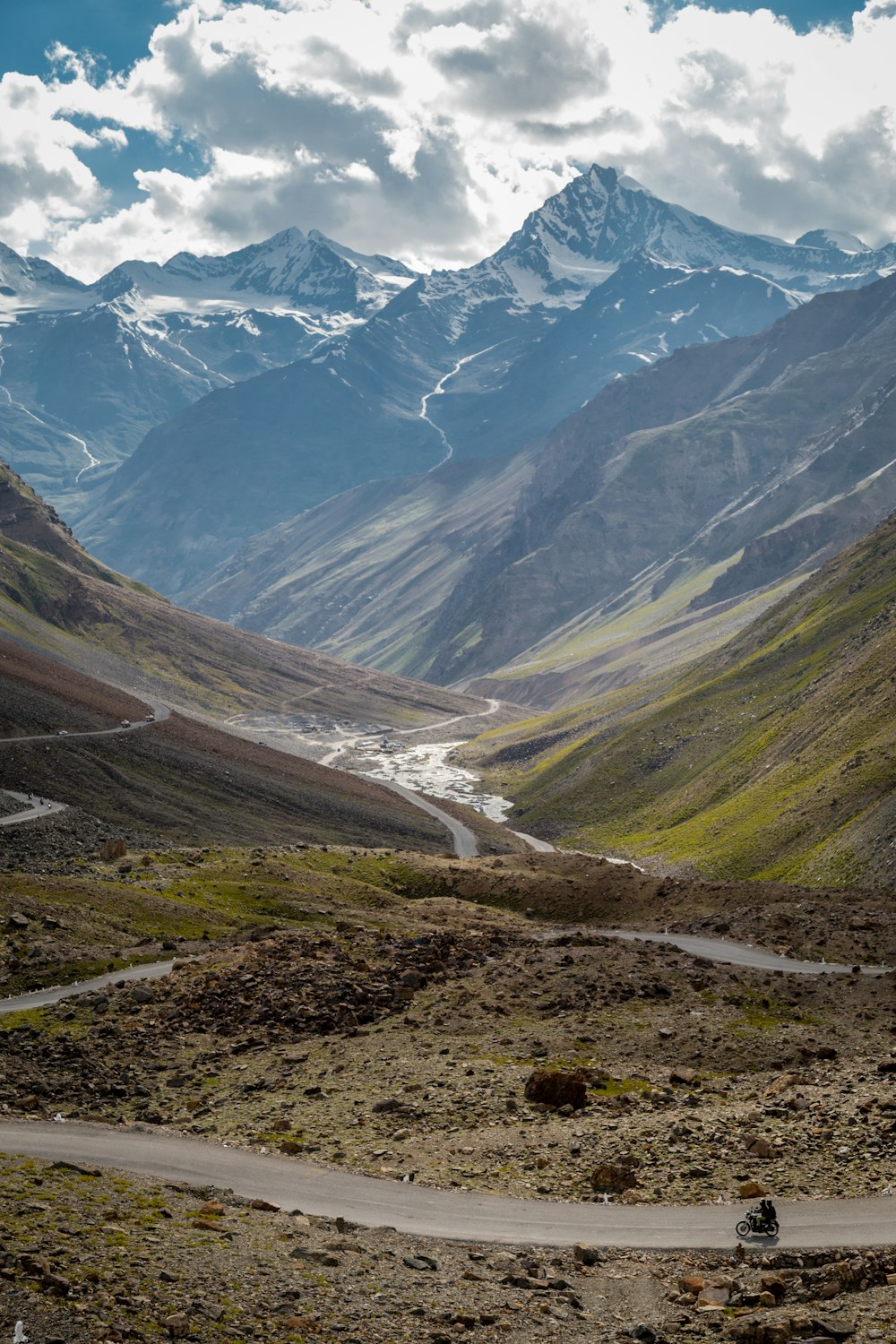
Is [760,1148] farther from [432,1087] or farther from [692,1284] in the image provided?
[432,1087]

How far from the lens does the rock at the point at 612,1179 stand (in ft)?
119

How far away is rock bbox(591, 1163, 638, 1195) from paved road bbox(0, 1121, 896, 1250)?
1211 mm

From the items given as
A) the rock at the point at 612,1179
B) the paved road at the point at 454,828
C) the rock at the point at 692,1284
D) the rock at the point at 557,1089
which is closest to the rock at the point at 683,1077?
the rock at the point at 557,1089

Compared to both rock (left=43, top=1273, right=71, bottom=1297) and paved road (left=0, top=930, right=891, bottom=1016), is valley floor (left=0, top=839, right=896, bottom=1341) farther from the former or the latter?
paved road (left=0, top=930, right=891, bottom=1016)

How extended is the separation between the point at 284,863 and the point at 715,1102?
211ft

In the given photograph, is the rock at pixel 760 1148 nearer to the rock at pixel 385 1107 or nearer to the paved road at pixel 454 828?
the rock at pixel 385 1107

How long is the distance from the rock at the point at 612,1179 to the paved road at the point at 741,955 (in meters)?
27.6

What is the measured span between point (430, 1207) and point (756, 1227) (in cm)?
922

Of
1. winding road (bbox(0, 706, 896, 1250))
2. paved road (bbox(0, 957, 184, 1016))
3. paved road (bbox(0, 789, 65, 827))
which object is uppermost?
paved road (bbox(0, 789, 65, 827))

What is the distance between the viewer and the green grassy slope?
114 meters

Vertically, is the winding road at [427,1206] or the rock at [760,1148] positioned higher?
the rock at [760,1148]

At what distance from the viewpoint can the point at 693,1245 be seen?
3206 cm

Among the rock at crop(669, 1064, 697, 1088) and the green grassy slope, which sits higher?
the green grassy slope

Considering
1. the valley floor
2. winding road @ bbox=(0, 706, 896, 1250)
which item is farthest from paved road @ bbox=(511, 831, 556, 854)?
winding road @ bbox=(0, 706, 896, 1250)
